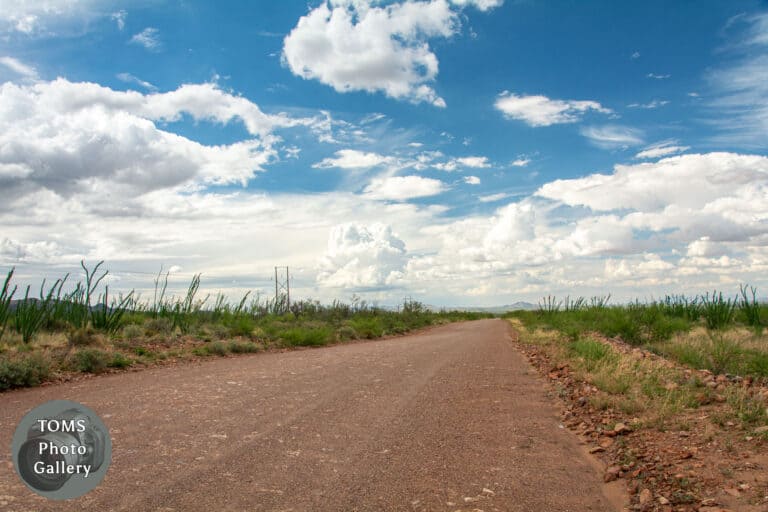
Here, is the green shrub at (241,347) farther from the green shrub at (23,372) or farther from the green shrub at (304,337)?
the green shrub at (23,372)

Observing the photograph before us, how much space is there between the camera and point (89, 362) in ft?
38.1

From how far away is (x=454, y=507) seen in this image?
179 inches

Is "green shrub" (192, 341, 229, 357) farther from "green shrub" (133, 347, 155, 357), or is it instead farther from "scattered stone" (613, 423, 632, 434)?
"scattered stone" (613, 423, 632, 434)

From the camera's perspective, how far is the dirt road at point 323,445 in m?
4.66

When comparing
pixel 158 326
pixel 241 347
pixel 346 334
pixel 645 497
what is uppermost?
pixel 158 326

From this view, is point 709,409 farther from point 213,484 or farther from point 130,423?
point 130,423

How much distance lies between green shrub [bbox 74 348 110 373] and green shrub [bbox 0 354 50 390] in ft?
3.00

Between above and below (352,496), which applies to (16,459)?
above

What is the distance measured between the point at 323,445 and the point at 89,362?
7.69 meters

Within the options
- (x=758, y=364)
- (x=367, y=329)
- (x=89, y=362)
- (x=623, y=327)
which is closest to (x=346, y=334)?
(x=367, y=329)

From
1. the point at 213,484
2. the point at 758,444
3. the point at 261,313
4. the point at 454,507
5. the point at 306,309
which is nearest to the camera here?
the point at 454,507

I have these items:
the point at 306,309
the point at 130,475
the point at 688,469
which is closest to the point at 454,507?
the point at 688,469

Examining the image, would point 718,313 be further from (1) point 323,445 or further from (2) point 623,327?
(1) point 323,445

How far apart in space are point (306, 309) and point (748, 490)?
108 feet
